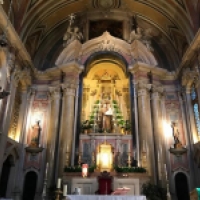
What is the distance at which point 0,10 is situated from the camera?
8.88 meters

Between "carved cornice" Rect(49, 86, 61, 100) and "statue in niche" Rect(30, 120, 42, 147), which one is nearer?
"statue in niche" Rect(30, 120, 42, 147)

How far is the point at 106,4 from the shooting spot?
582 inches

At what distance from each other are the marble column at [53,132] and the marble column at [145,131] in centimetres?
407

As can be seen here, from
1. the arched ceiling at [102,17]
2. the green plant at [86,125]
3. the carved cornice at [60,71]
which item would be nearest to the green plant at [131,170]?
the green plant at [86,125]

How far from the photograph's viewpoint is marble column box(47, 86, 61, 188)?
10.6 meters

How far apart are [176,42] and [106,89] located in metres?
4.93

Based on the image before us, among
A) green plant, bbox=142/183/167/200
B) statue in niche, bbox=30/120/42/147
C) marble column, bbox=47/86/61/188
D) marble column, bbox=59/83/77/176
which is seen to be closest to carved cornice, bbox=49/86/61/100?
marble column, bbox=47/86/61/188

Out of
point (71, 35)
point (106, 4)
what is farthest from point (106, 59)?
point (106, 4)

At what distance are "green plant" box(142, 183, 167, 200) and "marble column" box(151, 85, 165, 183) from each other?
0.71 metres

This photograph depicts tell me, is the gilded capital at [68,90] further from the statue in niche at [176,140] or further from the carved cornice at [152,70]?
the statue in niche at [176,140]

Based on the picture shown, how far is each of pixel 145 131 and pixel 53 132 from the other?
448cm

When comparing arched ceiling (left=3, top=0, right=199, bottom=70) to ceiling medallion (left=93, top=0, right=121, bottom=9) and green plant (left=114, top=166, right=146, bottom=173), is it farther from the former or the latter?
green plant (left=114, top=166, right=146, bottom=173)

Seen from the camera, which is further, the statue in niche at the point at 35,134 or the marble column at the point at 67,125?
the statue in niche at the point at 35,134

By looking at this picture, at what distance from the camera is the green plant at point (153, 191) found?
910cm
